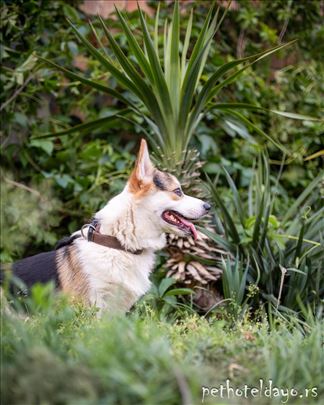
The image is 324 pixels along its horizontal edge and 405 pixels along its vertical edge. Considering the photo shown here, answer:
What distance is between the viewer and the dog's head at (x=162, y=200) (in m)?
3.84

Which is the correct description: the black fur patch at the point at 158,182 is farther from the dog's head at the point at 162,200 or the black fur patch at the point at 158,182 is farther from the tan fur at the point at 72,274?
the tan fur at the point at 72,274

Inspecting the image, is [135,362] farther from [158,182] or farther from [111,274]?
[158,182]

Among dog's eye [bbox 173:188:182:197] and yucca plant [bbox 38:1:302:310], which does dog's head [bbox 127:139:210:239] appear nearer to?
dog's eye [bbox 173:188:182:197]

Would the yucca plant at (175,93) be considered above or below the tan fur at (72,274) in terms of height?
above

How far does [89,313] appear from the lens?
9.80ft

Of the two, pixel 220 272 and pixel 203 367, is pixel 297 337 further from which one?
pixel 220 272

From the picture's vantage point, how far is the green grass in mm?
1653

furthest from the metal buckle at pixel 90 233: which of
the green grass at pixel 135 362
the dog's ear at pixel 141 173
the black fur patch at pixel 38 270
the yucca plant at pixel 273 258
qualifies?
the green grass at pixel 135 362

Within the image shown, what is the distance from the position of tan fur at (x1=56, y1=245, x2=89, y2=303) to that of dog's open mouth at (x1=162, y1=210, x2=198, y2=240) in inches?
23.8

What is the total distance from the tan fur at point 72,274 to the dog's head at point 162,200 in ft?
1.69

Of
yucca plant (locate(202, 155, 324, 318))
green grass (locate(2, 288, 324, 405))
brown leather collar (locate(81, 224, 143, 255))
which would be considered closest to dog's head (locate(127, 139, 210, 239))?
brown leather collar (locate(81, 224, 143, 255))

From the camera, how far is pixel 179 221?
396cm

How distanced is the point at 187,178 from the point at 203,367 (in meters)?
2.63

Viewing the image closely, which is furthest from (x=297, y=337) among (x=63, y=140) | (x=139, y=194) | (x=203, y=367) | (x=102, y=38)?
(x=102, y=38)
